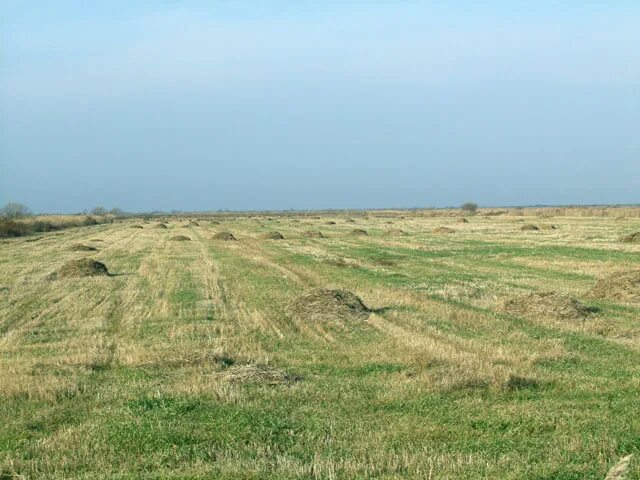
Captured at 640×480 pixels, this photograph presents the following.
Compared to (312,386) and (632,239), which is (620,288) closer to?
(312,386)

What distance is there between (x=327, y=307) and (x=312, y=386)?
7.62 metres

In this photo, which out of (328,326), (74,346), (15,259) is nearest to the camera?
(74,346)

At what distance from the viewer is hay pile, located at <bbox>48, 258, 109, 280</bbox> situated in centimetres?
3123

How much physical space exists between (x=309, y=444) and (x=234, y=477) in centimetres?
153

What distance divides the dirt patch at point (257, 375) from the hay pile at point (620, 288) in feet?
42.6

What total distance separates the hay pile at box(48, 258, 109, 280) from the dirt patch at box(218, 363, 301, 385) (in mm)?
20168

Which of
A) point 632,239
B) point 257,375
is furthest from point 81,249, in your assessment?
point 257,375

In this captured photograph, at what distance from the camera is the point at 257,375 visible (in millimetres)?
12133

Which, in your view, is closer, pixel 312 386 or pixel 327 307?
pixel 312 386

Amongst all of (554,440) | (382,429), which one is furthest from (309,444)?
(554,440)

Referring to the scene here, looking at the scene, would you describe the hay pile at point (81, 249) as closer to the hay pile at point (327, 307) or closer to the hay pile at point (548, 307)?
the hay pile at point (327, 307)

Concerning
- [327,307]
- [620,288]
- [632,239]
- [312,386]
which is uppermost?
[632,239]

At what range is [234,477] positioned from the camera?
7.48m

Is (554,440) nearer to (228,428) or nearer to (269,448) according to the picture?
(269,448)
